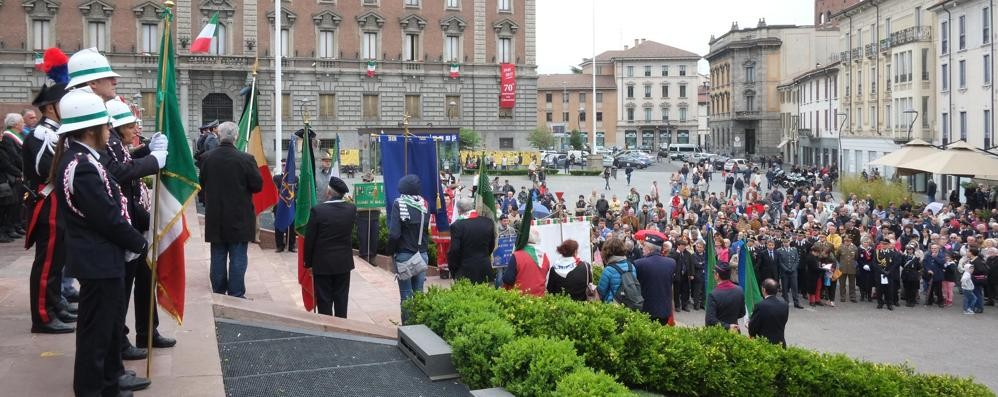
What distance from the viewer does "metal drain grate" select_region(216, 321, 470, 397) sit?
6953 mm

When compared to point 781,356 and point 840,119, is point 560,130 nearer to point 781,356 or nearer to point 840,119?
point 840,119

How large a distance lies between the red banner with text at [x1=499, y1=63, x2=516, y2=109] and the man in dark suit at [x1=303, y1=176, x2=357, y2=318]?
57.1 m

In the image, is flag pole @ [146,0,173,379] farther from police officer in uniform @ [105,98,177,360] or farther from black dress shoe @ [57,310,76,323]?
black dress shoe @ [57,310,76,323]

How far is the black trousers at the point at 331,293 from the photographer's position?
10008 millimetres

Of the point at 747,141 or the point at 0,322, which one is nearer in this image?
Answer: the point at 0,322

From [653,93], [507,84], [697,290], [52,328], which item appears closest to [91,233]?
[52,328]

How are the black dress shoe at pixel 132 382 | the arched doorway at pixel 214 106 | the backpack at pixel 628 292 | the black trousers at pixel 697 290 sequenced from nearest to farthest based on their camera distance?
the black dress shoe at pixel 132 382 → the backpack at pixel 628 292 → the black trousers at pixel 697 290 → the arched doorway at pixel 214 106

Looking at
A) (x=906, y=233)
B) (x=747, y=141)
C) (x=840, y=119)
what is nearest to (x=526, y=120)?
(x=840, y=119)

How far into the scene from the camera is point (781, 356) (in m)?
8.63

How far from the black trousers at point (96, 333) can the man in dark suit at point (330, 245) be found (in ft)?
13.3

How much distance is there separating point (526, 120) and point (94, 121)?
6325 cm

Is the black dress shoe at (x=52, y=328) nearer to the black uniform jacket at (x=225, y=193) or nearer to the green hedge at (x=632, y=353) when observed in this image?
the black uniform jacket at (x=225, y=193)

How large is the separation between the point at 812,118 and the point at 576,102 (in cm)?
4679

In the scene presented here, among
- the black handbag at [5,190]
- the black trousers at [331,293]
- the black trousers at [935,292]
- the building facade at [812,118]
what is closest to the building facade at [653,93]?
the building facade at [812,118]
